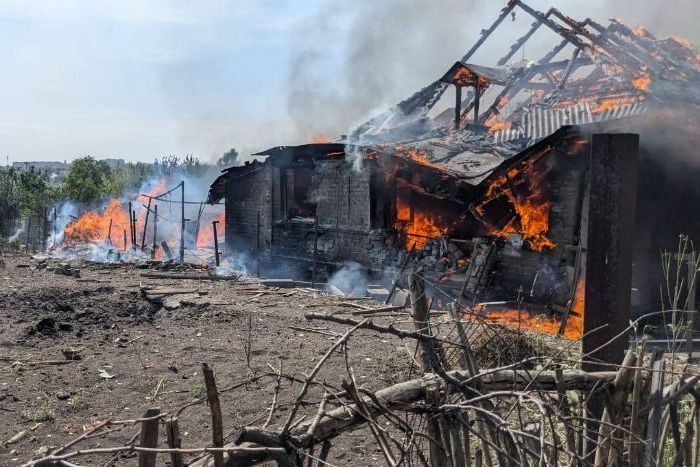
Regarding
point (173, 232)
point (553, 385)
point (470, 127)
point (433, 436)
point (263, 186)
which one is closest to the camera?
point (433, 436)

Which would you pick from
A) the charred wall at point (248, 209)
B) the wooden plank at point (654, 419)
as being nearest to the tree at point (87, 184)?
the charred wall at point (248, 209)

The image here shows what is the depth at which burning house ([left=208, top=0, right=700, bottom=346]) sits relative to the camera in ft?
40.4

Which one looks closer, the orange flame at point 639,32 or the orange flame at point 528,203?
the orange flame at point 528,203

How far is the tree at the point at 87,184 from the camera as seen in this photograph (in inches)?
1600

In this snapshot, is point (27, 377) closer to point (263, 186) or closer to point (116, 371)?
point (116, 371)

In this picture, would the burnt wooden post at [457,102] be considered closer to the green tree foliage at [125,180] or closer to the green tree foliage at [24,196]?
the green tree foliage at [24,196]

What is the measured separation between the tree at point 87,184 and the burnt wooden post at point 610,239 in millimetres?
41370

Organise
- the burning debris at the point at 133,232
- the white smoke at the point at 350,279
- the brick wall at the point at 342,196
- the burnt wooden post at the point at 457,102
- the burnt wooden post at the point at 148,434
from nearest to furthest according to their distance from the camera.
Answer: the burnt wooden post at the point at 148,434
the white smoke at the point at 350,279
the brick wall at the point at 342,196
the burnt wooden post at the point at 457,102
the burning debris at the point at 133,232

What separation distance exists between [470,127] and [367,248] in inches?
221

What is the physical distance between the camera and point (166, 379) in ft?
25.1

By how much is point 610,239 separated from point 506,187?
10.8 metres

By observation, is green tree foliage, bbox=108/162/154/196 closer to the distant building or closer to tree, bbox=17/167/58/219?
tree, bbox=17/167/58/219

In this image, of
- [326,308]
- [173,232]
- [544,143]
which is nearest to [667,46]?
[544,143]

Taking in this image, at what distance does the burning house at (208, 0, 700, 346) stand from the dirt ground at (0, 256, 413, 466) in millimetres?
3552
